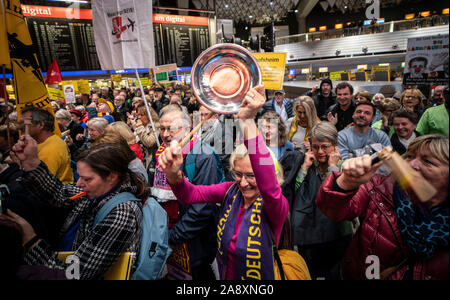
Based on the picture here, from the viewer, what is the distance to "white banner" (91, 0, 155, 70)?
2355 mm

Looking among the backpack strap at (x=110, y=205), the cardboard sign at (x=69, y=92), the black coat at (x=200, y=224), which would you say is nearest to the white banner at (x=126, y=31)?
the black coat at (x=200, y=224)

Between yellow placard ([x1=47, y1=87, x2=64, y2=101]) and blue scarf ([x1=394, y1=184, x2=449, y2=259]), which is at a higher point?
yellow placard ([x1=47, y1=87, x2=64, y2=101])

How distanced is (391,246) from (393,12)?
1217 inches

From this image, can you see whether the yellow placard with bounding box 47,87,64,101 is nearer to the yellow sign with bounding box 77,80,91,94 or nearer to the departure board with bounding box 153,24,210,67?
the yellow sign with bounding box 77,80,91,94

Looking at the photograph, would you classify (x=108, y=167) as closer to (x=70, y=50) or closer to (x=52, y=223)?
(x=52, y=223)

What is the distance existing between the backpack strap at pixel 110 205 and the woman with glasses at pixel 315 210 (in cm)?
117

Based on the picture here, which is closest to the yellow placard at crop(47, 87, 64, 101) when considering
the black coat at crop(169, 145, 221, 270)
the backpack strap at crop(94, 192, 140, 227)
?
the black coat at crop(169, 145, 221, 270)

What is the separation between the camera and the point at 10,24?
6.72ft

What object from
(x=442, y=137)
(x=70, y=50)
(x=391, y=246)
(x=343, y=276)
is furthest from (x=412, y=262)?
(x=70, y=50)

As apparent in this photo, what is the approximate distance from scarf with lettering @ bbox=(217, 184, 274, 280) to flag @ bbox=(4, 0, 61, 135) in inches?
84.9

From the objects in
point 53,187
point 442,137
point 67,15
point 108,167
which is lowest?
point 53,187

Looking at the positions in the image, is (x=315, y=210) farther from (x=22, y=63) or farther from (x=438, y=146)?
(x=22, y=63)

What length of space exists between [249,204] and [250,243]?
0.72 feet

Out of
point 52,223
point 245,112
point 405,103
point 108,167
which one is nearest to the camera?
point 245,112
